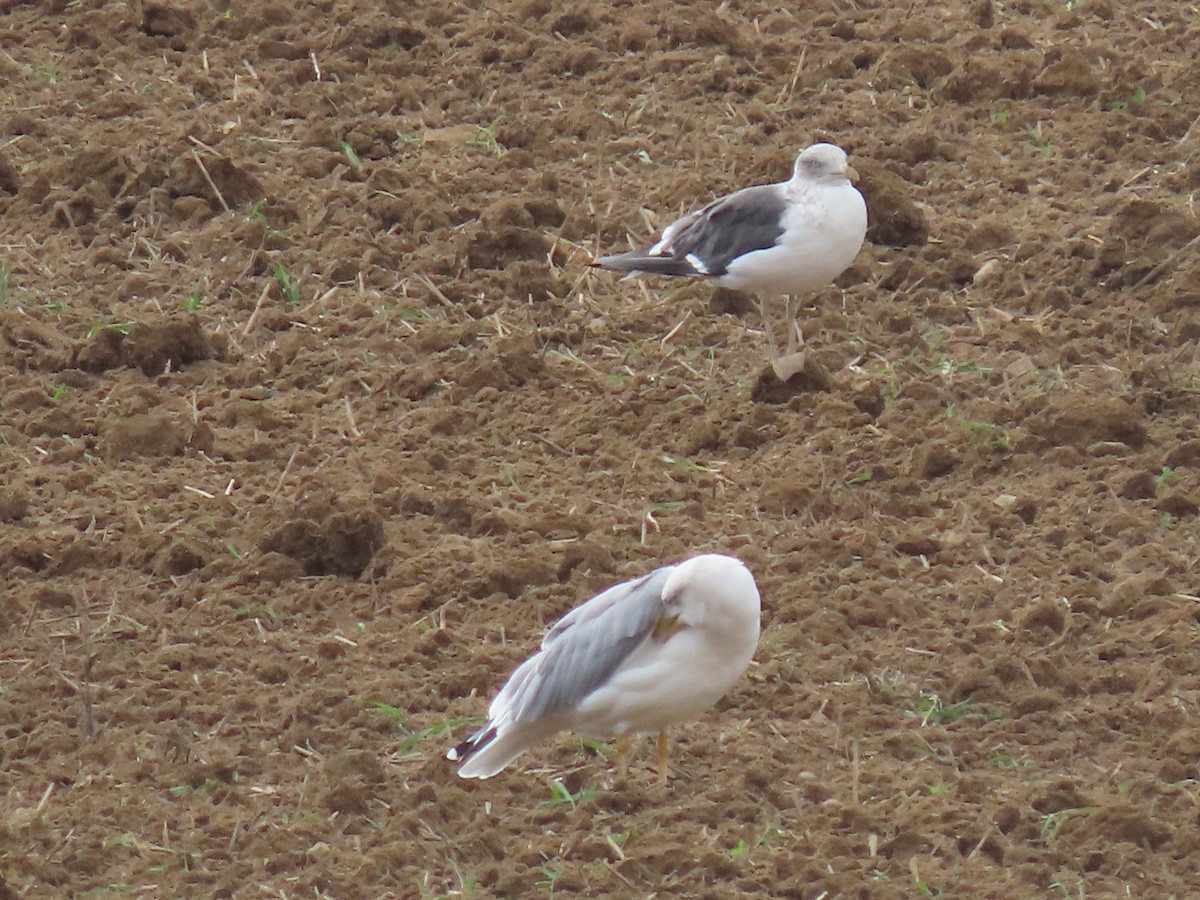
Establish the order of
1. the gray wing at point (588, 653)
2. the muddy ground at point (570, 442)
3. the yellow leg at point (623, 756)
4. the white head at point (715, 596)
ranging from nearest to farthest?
the white head at point (715, 596) → the gray wing at point (588, 653) → the muddy ground at point (570, 442) → the yellow leg at point (623, 756)

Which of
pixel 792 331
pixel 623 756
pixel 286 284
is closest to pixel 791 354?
pixel 792 331

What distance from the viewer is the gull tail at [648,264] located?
21.9ft

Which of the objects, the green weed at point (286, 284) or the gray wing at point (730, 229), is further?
the green weed at point (286, 284)

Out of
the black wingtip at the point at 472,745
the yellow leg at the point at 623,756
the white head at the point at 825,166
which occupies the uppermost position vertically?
the white head at the point at 825,166

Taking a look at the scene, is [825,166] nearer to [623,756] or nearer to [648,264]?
[648,264]

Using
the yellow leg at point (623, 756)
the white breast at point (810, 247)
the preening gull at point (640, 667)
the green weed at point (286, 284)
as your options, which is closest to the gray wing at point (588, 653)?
the preening gull at point (640, 667)

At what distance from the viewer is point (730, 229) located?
662 cm

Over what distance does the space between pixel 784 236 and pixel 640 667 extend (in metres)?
2.05

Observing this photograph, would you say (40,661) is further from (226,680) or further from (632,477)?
(632,477)

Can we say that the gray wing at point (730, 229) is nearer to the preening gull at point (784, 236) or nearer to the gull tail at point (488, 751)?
the preening gull at point (784, 236)

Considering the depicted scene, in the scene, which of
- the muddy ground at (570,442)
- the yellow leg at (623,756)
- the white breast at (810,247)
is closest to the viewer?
the muddy ground at (570,442)

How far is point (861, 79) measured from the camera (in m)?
8.54

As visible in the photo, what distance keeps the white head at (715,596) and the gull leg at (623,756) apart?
43 centimetres

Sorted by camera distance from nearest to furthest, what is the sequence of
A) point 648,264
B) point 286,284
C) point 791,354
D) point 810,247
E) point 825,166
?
point 810,247 < point 825,166 < point 791,354 < point 648,264 < point 286,284
